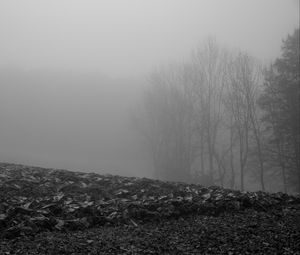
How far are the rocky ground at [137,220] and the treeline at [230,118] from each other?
20640 millimetres

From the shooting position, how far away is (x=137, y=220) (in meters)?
6.86

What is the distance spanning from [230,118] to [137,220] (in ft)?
112

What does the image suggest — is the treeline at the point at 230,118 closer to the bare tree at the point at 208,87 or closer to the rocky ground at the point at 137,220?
the bare tree at the point at 208,87

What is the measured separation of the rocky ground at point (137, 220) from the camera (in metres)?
5.16

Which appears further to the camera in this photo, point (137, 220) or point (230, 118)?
point (230, 118)

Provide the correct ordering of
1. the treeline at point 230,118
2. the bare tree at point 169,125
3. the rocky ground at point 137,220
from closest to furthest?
the rocky ground at point 137,220 → the treeline at point 230,118 → the bare tree at point 169,125

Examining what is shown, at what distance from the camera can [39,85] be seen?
80.8 meters

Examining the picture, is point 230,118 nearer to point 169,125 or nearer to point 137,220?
point 169,125

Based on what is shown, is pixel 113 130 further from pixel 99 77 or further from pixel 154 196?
pixel 154 196

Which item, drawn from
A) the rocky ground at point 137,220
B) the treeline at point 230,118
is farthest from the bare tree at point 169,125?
the rocky ground at point 137,220

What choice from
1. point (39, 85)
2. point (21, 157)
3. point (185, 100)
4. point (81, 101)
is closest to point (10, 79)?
point (39, 85)

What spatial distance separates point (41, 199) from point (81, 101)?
70.6 m

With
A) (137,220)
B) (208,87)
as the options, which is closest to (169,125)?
(208,87)

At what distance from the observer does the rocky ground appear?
16.9ft
